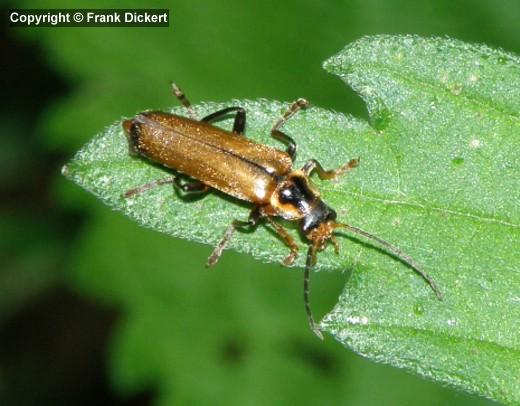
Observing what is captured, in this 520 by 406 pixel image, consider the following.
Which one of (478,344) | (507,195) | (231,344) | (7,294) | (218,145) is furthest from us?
(7,294)

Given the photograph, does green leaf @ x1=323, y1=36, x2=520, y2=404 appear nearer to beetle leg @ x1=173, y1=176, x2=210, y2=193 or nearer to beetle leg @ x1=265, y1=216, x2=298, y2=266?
beetle leg @ x1=265, y1=216, x2=298, y2=266

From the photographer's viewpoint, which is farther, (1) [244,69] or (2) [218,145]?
(1) [244,69]

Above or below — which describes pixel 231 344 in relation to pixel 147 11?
Result: below

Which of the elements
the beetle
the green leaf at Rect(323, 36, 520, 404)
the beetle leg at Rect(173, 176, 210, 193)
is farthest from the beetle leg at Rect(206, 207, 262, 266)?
the green leaf at Rect(323, 36, 520, 404)

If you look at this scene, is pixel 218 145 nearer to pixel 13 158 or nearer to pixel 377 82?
pixel 377 82

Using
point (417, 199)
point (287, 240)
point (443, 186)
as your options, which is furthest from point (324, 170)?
point (443, 186)

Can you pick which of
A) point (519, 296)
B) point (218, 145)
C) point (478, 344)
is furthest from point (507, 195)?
point (218, 145)

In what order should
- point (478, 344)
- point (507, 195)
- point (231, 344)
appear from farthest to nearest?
point (231, 344) → point (507, 195) → point (478, 344)

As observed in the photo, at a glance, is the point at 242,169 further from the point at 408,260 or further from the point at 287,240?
the point at 408,260
